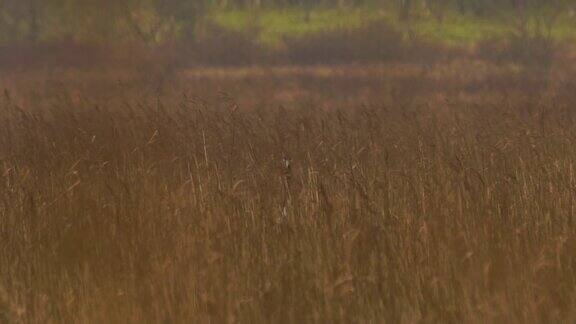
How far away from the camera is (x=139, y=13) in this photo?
78.6 ft

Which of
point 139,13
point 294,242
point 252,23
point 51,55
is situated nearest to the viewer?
point 294,242

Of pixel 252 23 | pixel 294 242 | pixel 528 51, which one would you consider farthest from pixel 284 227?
pixel 252 23

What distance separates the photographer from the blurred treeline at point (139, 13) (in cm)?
2127

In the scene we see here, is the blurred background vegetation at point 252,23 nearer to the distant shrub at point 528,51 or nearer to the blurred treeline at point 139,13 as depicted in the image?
the blurred treeline at point 139,13

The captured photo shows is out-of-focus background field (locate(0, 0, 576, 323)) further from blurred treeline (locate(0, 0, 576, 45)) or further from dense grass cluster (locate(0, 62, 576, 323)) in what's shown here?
blurred treeline (locate(0, 0, 576, 45))

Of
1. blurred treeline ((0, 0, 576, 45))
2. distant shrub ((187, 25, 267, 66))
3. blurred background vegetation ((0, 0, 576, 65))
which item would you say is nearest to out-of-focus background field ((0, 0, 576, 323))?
blurred treeline ((0, 0, 576, 45))

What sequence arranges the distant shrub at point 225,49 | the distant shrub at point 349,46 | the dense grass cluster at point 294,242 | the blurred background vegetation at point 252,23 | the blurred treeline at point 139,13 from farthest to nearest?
the distant shrub at point 225,49, the distant shrub at point 349,46, the blurred background vegetation at point 252,23, the blurred treeline at point 139,13, the dense grass cluster at point 294,242

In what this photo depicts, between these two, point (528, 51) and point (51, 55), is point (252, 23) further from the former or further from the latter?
point (528, 51)

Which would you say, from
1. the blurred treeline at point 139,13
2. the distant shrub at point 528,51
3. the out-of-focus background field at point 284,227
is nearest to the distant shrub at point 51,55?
the blurred treeline at point 139,13

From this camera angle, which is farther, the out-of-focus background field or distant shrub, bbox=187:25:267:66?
distant shrub, bbox=187:25:267:66

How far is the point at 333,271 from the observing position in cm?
462

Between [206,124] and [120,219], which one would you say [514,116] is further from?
[120,219]

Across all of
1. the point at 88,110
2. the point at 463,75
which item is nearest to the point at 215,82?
the point at 463,75

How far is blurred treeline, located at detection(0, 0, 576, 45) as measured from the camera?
21.3 meters
